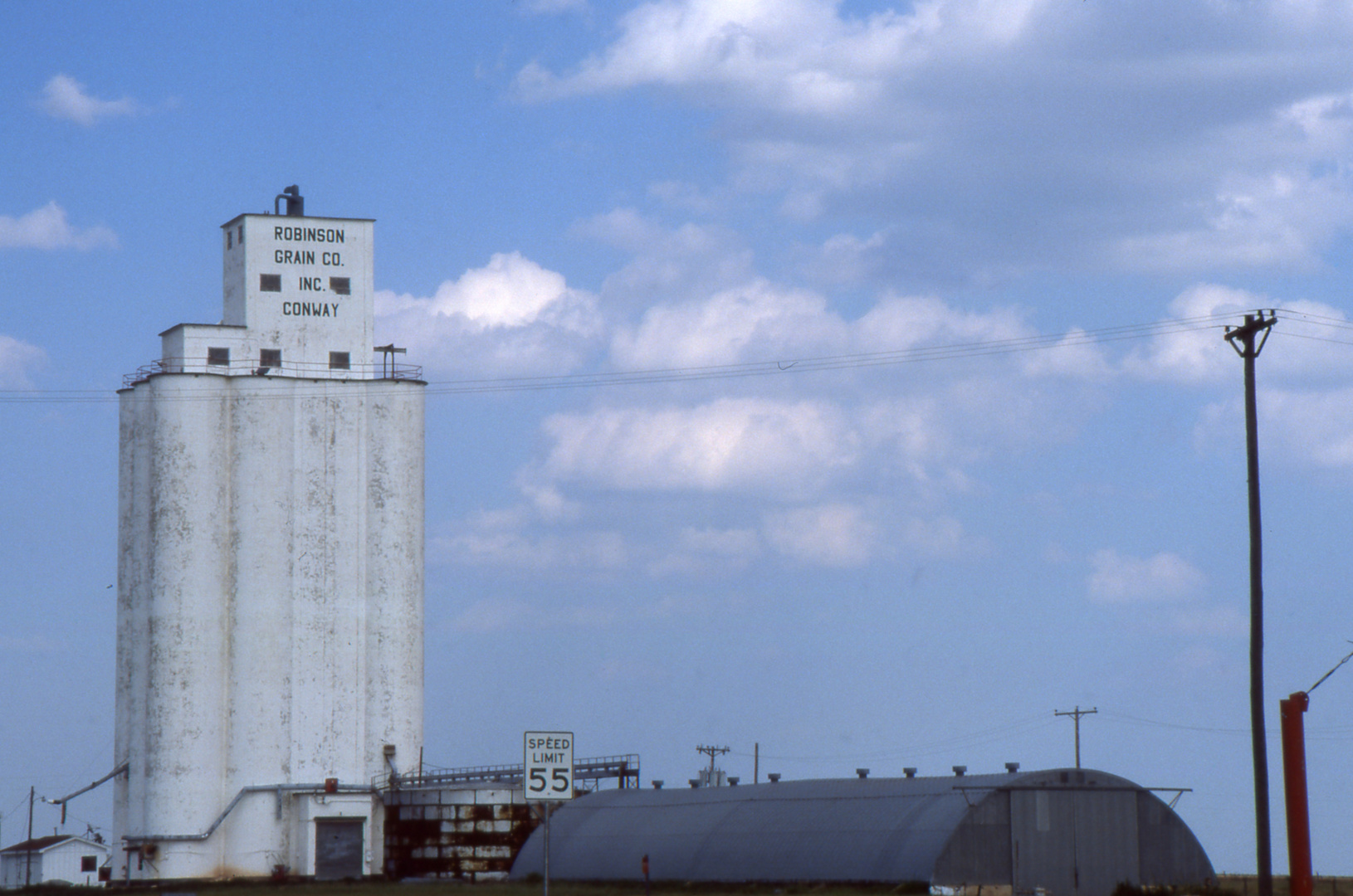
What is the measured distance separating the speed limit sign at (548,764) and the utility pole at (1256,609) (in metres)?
16.5

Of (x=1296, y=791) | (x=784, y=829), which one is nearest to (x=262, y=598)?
(x=784, y=829)

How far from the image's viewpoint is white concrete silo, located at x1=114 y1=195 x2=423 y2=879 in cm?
7969

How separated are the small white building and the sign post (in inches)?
3403

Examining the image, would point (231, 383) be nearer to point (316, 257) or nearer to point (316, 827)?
point (316, 257)

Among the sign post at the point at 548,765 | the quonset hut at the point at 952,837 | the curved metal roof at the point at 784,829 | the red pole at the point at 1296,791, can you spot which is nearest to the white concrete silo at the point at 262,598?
the curved metal roof at the point at 784,829

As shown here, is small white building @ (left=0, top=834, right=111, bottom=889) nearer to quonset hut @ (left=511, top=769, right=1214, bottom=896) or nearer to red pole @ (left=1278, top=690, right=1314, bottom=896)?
quonset hut @ (left=511, top=769, right=1214, bottom=896)

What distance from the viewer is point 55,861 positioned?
363ft

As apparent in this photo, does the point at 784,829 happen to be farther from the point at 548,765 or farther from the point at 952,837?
the point at 548,765

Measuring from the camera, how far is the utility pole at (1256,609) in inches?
1519

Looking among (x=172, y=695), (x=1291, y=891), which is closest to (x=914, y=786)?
(x=1291, y=891)

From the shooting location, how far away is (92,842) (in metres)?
114

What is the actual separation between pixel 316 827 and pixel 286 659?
756 centimetres

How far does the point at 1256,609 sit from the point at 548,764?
17.9 meters

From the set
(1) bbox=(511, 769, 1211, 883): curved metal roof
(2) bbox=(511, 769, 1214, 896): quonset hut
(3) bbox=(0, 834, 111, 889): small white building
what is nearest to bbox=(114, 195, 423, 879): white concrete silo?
(1) bbox=(511, 769, 1211, 883): curved metal roof
